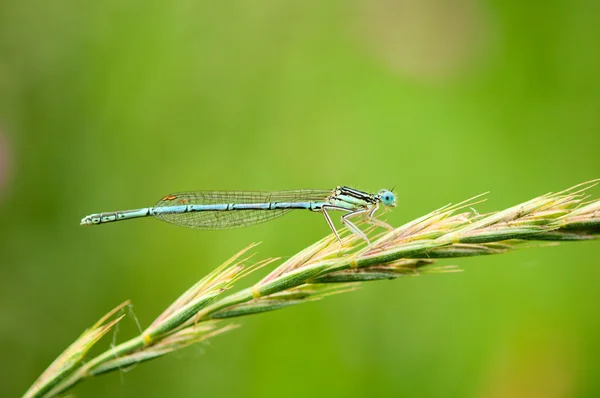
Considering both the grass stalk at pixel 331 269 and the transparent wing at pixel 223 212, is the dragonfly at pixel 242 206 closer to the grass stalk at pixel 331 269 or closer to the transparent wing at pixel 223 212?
the transparent wing at pixel 223 212

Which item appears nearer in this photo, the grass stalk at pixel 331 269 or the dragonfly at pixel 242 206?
the grass stalk at pixel 331 269

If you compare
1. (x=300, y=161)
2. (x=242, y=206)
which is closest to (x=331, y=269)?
(x=242, y=206)

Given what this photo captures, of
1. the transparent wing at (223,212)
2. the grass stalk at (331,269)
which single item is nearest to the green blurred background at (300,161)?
the transparent wing at (223,212)

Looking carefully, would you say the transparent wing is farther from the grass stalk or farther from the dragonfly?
the grass stalk

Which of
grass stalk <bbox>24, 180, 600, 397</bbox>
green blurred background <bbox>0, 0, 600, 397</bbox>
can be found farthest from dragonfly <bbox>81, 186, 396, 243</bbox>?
grass stalk <bbox>24, 180, 600, 397</bbox>

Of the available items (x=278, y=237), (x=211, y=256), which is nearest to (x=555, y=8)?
(x=278, y=237)

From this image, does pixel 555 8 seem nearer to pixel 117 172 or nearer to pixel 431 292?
pixel 431 292

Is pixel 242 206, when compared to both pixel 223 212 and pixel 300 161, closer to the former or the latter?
pixel 223 212
